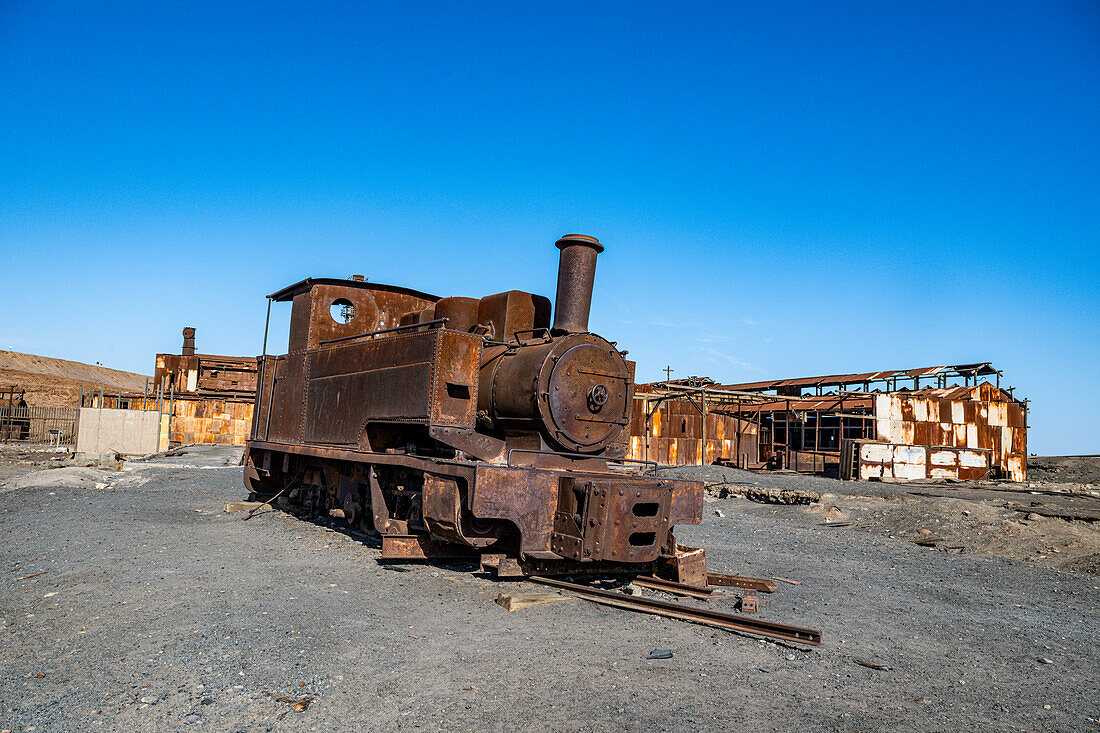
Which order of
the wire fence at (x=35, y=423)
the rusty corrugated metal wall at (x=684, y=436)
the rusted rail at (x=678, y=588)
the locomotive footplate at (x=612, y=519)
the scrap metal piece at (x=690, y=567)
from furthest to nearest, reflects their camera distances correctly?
1. the wire fence at (x=35, y=423)
2. the rusty corrugated metal wall at (x=684, y=436)
3. the scrap metal piece at (x=690, y=567)
4. the rusted rail at (x=678, y=588)
5. the locomotive footplate at (x=612, y=519)

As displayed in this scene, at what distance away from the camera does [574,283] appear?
6840 millimetres

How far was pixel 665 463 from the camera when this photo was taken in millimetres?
23062

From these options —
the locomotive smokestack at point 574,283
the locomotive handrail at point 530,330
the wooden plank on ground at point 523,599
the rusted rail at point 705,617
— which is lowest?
the wooden plank on ground at point 523,599

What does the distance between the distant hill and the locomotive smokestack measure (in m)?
33.1

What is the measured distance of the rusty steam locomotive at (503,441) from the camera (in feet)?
18.8

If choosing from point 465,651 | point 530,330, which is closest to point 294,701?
point 465,651

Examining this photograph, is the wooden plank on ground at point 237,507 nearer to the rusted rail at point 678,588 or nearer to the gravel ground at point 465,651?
the gravel ground at point 465,651

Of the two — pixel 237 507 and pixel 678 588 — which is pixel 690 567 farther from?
pixel 237 507

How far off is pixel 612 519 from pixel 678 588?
0.97 meters

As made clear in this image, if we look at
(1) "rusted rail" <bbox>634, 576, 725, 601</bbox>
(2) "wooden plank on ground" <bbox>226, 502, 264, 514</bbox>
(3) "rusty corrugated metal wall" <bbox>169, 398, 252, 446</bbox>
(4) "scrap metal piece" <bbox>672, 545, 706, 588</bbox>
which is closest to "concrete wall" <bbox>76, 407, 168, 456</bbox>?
(3) "rusty corrugated metal wall" <bbox>169, 398, 252, 446</bbox>

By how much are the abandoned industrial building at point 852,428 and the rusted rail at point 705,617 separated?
50.8 feet

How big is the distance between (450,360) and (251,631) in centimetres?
285

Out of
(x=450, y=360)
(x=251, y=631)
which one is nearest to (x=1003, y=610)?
(x=450, y=360)

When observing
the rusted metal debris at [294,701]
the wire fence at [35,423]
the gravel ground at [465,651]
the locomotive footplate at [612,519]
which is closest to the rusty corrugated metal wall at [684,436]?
the gravel ground at [465,651]
